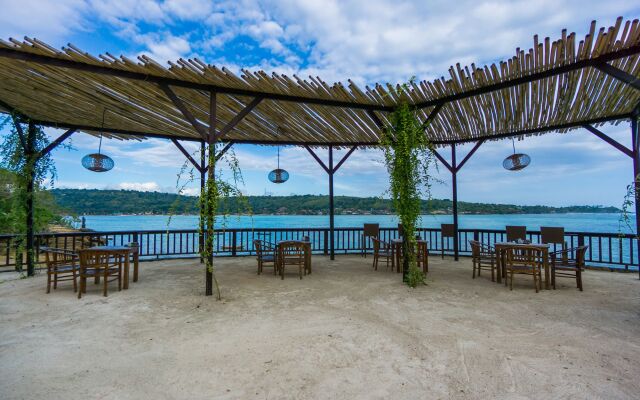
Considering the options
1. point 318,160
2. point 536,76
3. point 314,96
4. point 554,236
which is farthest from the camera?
point 318,160

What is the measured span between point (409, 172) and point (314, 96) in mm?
1924

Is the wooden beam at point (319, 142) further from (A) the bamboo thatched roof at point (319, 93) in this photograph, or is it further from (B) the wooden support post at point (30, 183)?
(B) the wooden support post at point (30, 183)

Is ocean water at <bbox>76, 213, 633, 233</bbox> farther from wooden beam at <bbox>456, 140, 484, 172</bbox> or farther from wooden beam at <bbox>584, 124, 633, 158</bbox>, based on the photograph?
wooden beam at <bbox>584, 124, 633, 158</bbox>

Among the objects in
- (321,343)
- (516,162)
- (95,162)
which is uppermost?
(516,162)

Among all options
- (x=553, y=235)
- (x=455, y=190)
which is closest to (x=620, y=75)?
(x=553, y=235)

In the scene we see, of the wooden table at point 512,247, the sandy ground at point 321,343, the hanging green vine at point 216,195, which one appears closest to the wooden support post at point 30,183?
the sandy ground at point 321,343

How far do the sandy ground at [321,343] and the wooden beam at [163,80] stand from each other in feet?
9.55

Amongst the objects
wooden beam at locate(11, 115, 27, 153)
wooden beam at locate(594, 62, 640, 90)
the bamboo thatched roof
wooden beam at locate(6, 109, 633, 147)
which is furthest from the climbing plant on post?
wooden beam at locate(11, 115, 27, 153)

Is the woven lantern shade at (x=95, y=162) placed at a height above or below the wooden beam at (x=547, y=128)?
below

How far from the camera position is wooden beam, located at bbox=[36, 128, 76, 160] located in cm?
571

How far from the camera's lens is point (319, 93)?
180 inches

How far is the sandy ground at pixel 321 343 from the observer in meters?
2.04

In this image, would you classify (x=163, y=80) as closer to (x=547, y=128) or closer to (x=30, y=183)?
(x=30, y=183)

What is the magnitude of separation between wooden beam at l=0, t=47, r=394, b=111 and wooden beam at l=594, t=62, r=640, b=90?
2.67 meters
